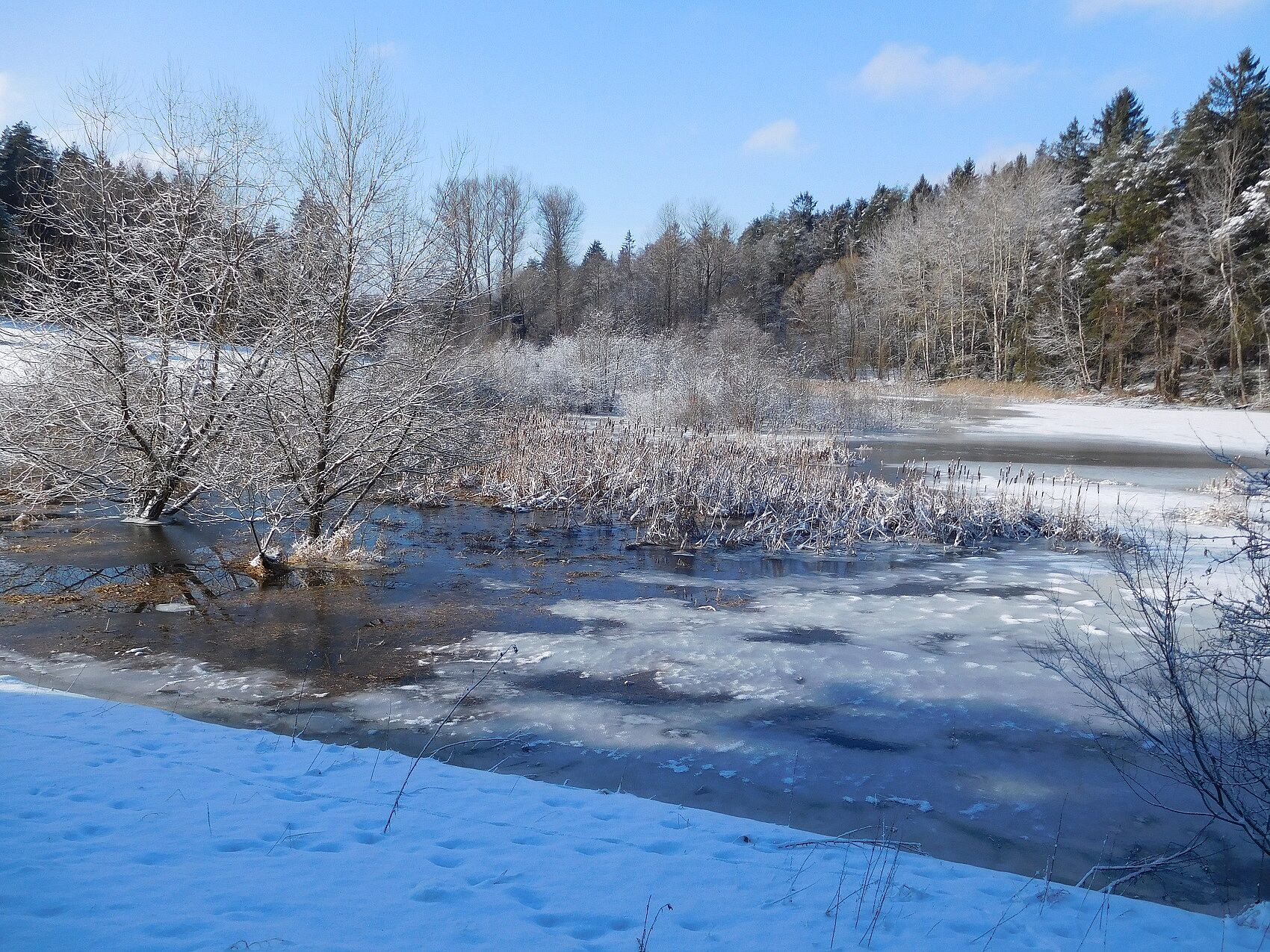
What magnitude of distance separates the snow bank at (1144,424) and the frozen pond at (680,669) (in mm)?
16041

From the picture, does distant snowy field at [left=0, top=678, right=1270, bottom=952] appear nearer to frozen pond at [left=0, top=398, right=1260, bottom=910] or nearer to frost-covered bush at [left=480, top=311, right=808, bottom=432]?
frozen pond at [left=0, top=398, right=1260, bottom=910]

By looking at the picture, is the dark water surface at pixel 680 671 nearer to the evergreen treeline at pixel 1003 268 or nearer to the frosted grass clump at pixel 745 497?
the frosted grass clump at pixel 745 497

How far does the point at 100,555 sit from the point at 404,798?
819cm

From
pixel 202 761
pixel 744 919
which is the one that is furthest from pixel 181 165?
pixel 744 919

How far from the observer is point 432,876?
3225 millimetres

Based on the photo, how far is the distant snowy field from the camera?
276 cm

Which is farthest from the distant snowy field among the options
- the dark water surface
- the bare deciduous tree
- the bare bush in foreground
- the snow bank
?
the snow bank

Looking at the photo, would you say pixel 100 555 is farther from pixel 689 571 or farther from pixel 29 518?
pixel 689 571

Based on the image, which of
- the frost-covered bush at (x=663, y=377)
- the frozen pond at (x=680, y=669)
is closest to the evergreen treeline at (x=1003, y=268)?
the frost-covered bush at (x=663, y=377)

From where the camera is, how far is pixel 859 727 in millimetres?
5562

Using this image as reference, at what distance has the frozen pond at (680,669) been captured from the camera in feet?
15.0

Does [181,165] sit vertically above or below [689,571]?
above

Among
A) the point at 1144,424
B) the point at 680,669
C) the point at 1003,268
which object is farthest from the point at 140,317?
the point at 1003,268

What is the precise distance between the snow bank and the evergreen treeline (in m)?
3.29
